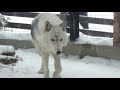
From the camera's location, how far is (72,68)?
22.0 feet

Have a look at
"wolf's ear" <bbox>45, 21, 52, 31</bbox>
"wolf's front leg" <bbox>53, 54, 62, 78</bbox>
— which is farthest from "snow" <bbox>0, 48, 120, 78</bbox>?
"wolf's ear" <bbox>45, 21, 52, 31</bbox>

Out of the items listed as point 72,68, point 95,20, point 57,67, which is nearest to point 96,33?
point 95,20

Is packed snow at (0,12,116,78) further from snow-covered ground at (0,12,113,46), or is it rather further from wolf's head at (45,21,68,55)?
wolf's head at (45,21,68,55)

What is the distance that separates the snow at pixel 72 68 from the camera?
589cm

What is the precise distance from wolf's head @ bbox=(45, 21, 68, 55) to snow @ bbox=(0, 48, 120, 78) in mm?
1058

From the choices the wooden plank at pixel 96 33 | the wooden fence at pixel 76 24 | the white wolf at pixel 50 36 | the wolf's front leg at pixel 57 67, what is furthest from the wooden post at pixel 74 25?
the wolf's front leg at pixel 57 67

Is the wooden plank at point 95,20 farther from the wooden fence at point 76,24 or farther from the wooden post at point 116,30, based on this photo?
the wooden post at point 116,30

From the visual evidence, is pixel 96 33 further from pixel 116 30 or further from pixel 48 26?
pixel 48 26

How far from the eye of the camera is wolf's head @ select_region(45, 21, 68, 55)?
4.87 m

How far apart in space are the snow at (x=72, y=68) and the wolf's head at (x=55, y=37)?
3.47 feet

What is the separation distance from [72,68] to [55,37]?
6.36 ft
